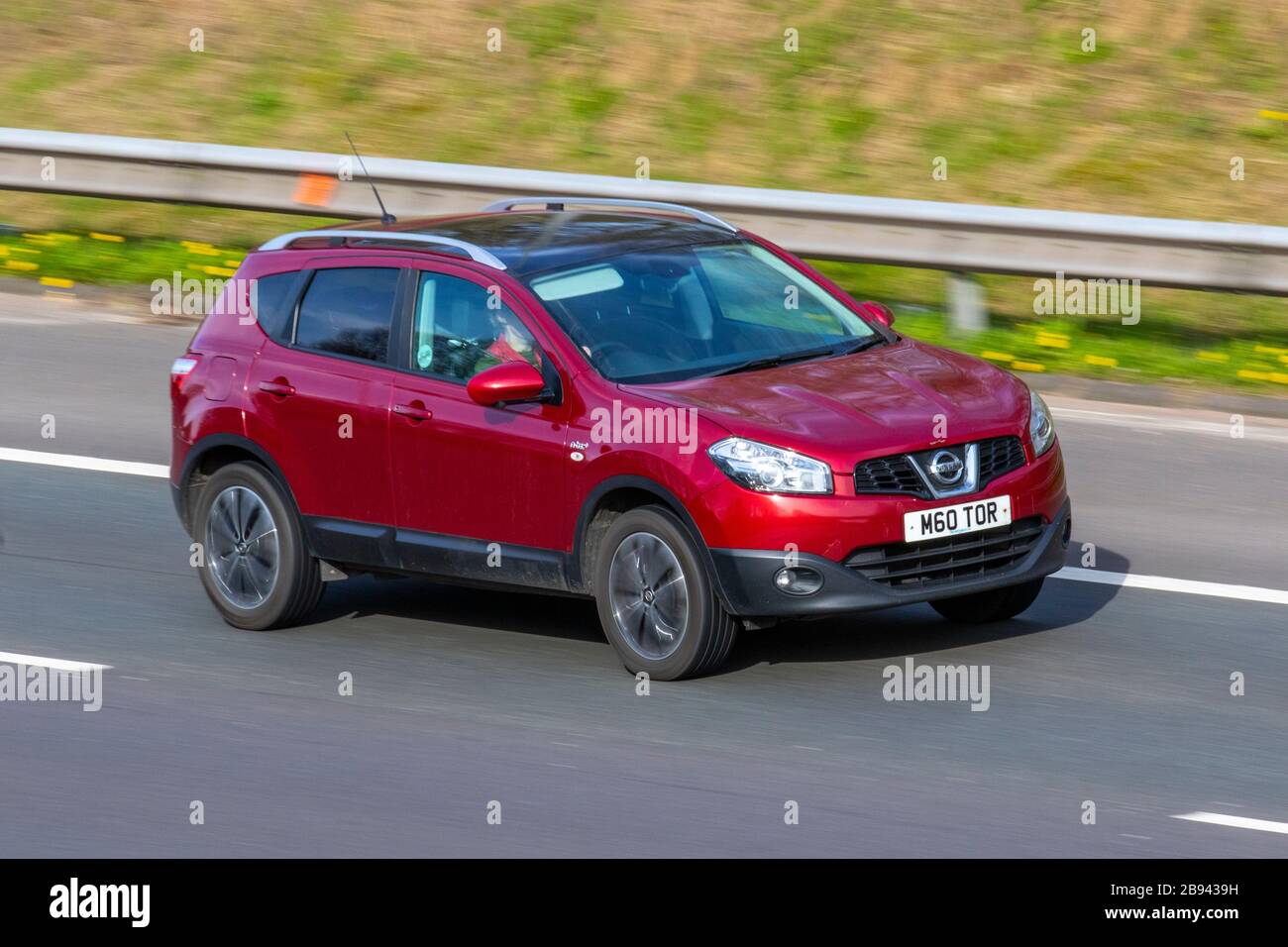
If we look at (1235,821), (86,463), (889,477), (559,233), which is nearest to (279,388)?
(559,233)

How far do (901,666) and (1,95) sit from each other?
15.4m

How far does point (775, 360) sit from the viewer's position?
8.39 meters

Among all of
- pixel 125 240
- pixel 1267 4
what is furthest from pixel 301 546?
pixel 1267 4

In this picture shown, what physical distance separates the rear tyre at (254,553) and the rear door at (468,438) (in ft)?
2.07

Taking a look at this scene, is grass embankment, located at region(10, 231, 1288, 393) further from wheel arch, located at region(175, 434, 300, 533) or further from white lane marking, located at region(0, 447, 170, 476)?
wheel arch, located at region(175, 434, 300, 533)

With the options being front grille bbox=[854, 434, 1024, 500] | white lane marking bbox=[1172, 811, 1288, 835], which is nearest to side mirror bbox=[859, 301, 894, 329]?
front grille bbox=[854, 434, 1024, 500]

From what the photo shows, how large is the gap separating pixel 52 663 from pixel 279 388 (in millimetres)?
1478

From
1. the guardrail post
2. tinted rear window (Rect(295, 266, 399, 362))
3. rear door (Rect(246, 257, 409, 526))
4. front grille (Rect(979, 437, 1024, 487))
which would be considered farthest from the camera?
the guardrail post

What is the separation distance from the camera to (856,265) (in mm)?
15656

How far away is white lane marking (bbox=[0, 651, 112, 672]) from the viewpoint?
8.55 meters

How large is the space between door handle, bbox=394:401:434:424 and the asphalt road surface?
3.23 ft

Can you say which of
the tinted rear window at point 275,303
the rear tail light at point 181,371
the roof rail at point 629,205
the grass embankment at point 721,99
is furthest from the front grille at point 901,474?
the grass embankment at point 721,99

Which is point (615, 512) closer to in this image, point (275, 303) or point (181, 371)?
point (275, 303)

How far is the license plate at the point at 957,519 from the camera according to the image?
7.73 metres
